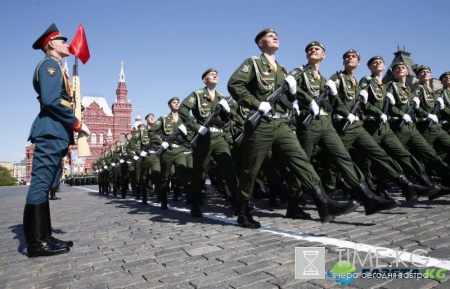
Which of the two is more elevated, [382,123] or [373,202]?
[382,123]

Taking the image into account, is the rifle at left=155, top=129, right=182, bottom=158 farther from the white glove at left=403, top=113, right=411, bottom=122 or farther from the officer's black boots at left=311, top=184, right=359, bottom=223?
the white glove at left=403, top=113, right=411, bottom=122

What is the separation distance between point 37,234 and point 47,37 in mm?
2203

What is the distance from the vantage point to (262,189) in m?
8.64

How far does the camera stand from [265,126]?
4238 millimetres

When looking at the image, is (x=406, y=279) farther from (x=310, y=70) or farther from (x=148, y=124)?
(x=148, y=124)

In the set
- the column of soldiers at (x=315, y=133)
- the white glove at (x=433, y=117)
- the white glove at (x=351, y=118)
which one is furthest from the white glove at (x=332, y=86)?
the white glove at (x=433, y=117)

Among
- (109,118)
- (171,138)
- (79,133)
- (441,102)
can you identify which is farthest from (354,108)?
(109,118)

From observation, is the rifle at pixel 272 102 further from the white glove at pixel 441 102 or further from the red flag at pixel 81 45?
the white glove at pixel 441 102

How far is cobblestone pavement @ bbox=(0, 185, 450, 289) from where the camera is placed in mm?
2430

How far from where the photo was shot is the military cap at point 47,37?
3.86 m

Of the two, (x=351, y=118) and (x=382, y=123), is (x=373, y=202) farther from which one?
(x=382, y=123)

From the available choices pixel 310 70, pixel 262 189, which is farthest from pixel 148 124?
pixel 310 70

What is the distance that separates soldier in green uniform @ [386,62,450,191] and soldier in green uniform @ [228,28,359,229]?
273cm

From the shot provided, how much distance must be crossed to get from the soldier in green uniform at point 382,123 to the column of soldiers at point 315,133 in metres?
0.02
